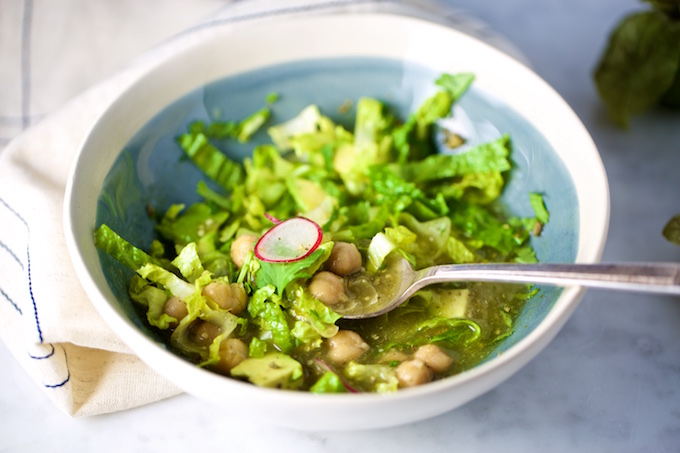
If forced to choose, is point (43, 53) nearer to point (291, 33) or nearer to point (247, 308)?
point (291, 33)

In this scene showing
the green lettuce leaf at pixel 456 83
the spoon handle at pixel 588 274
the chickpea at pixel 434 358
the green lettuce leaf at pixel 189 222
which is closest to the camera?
the spoon handle at pixel 588 274

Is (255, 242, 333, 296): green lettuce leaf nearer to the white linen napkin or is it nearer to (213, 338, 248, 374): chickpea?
(213, 338, 248, 374): chickpea

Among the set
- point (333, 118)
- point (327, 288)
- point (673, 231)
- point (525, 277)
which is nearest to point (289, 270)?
point (327, 288)

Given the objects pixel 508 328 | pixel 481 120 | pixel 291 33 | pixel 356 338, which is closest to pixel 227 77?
pixel 291 33

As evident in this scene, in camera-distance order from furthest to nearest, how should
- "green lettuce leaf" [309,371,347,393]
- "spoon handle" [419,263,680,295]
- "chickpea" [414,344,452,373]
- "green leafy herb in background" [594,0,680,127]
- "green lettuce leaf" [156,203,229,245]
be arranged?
"green leafy herb in background" [594,0,680,127], "green lettuce leaf" [156,203,229,245], "chickpea" [414,344,452,373], "green lettuce leaf" [309,371,347,393], "spoon handle" [419,263,680,295]

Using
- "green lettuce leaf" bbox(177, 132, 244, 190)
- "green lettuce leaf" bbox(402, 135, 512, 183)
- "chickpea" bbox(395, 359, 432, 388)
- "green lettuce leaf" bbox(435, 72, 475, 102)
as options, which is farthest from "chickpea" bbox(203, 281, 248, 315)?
"green lettuce leaf" bbox(435, 72, 475, 102)

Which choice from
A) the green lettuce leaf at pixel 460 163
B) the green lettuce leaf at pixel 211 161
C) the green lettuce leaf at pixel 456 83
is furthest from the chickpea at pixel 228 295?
the green lettuce leaf at pixel 456 83

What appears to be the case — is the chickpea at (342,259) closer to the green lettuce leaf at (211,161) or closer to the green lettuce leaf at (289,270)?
the green lettuce leaf at (289,270)
